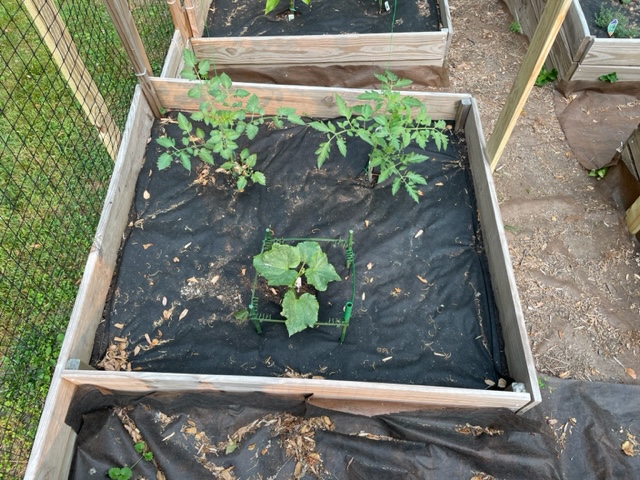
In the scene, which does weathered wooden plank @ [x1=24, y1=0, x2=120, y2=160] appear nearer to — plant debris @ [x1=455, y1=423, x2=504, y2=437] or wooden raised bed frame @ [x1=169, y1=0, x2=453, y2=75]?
wooden raised bed frame @ [x1=169, y1=0, x2=453, y2=75]

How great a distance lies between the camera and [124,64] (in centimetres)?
355

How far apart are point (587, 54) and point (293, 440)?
3345 millimetres

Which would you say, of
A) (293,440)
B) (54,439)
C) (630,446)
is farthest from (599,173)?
(54,439)

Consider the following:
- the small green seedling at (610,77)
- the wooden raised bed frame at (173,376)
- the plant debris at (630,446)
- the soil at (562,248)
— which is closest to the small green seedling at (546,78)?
the soil at (562,248)

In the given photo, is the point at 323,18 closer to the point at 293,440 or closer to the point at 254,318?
the point at 254,318

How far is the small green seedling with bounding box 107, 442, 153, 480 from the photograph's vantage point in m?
1.92

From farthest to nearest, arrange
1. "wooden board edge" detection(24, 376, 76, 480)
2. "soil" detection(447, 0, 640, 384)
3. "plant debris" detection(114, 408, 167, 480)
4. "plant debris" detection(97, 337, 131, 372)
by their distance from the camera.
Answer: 1. "soil" detection(447, 0, 640, 384)
2. "plant debris" detection(97, 337, 131, 372)
3. "plant debris" detection(114, 408, 167, 480)
4. "wooden board edge" detection(24, 376, 76, 480)

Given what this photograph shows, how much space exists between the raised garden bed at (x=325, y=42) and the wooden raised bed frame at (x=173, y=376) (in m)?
1.09

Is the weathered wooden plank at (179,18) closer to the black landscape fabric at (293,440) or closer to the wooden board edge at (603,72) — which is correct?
the black landscape fabric at (293,440)

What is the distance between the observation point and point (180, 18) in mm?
3133

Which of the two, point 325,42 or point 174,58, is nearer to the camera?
point 174,58

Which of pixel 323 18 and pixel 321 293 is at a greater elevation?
pixel 323 18

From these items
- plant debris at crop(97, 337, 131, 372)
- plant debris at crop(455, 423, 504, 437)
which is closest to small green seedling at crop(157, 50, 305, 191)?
plant debris at crop(97, 337, 131, 372)

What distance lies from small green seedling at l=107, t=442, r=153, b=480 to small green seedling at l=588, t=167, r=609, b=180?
3.20 metres
